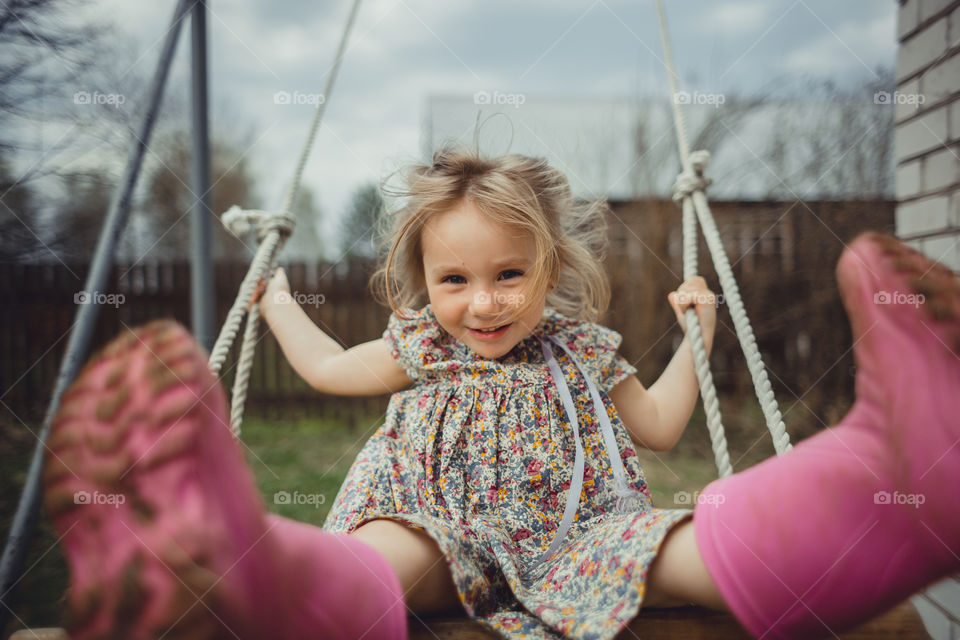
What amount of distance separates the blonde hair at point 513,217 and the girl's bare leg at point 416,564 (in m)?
A: 0.39

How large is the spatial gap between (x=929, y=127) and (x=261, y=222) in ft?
4.88

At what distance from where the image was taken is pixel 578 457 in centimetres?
98

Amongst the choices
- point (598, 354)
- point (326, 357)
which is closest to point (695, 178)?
point (598, 354)

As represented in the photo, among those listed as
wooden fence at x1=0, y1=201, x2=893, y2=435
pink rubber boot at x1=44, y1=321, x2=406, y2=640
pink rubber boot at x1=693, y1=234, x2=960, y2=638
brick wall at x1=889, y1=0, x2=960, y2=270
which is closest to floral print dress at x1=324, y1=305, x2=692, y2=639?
pink rubber boot at x1=693, y1=234, x2=960, y2=638

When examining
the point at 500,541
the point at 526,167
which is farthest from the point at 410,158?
the point at 500,541

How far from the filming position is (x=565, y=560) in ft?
2.64

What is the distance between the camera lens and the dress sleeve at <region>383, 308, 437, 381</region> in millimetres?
1104

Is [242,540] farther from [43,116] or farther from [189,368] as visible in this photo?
[43,116]

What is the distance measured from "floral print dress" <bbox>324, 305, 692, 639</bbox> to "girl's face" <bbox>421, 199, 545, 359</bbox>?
78 millimetres

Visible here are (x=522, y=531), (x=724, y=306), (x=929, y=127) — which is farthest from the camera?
(x=724, y=306)

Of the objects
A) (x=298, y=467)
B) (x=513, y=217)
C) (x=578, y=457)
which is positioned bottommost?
(x=298, y=467)

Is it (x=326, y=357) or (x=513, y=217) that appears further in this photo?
(x=326, y=357)

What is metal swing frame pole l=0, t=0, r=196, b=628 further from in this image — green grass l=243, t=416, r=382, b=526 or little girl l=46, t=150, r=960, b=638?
green grass l=243, t=416, r=382, b=526

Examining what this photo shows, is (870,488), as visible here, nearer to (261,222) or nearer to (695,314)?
(695,314)
